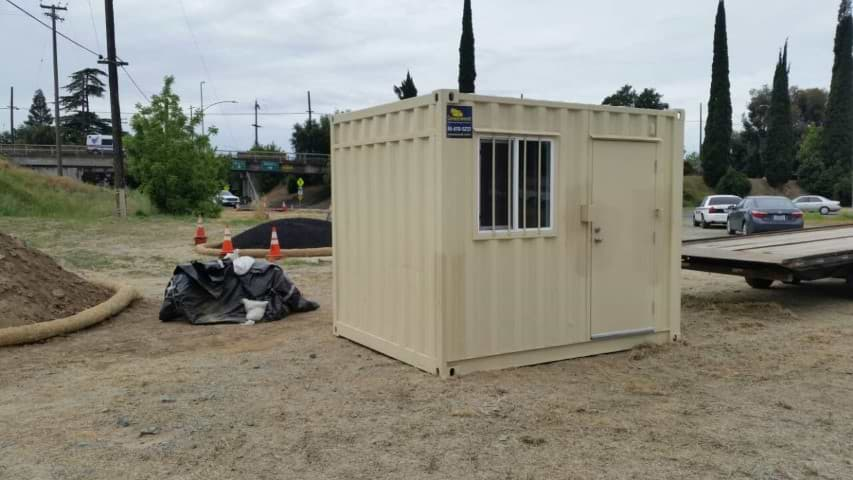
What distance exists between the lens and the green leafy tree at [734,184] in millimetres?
52438

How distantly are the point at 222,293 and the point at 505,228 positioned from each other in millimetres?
4512

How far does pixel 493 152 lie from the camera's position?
661 centimetres

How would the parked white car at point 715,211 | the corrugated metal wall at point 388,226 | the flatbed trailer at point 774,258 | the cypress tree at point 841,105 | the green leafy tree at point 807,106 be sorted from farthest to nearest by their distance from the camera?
the green leafy tree at point 807,106, the cypress tree at point 841,105, the parked white car at point 715,211, the flatbed trailer at point 774,258, the corrugated metal wall at point 388,226

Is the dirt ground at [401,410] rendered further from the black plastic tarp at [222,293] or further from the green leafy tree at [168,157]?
the green leafy tree at [168,157]

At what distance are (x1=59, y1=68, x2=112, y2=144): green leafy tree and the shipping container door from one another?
3896 inches

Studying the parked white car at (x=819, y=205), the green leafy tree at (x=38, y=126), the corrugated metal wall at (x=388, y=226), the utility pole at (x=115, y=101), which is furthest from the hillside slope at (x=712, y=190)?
the green leafy tree at (x=38, y=126)

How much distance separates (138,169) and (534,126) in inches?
1200

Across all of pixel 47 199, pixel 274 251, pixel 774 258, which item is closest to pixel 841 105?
pixel 274 251

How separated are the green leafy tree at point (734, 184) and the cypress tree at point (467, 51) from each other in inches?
765

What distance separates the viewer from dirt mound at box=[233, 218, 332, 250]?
1797cm

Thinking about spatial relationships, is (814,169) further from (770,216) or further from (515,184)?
(515,184)

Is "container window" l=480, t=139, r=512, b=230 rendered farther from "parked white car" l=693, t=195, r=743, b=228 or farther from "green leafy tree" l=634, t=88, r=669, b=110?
"green leafy tree" l=634, t=88, r=669, b=110

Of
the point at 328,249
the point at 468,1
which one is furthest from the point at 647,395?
the point at 468,1

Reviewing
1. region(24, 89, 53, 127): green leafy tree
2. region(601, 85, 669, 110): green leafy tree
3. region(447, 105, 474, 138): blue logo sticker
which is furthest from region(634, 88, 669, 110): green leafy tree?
region(24, 89, 53, 127): green leafy tree
